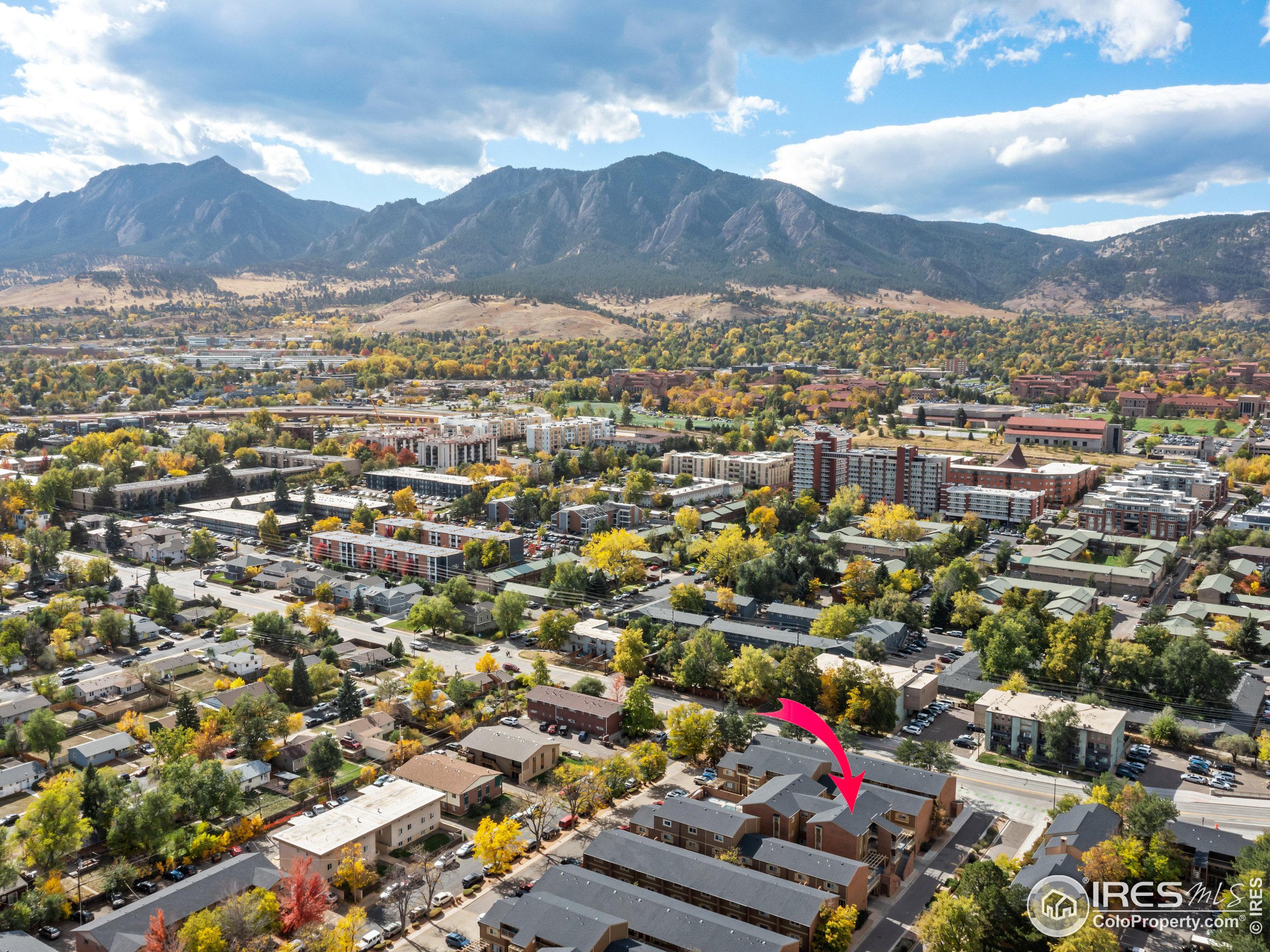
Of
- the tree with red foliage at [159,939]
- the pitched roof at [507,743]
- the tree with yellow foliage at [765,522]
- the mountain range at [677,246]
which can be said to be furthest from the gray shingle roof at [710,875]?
the mountain range at [677,246]

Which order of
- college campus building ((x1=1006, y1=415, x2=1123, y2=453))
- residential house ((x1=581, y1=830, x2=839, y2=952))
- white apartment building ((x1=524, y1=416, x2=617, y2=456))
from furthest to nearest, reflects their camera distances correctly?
white apartment building ((x1=524, y1=416, x2=617, y2=456)), college campus building ((x1=1006, y1=415, x2=1123, y2=453)), residential house ((x1=581, y1=830, x2=839, y2=952))

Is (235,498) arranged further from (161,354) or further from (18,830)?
(161,354)

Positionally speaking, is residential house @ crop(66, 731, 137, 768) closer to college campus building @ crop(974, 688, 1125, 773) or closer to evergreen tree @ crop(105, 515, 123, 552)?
evergreen tree @ crop(105, 515, 123, 552)

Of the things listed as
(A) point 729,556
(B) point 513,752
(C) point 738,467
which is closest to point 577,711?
(B) point 513,752

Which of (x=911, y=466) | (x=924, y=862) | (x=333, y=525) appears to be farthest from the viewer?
(x=911, y=466)

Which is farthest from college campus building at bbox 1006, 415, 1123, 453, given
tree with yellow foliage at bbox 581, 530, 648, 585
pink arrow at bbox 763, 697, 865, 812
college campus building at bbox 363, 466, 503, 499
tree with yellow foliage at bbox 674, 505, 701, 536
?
pink arrow at bbox 763, 697, 865, 812

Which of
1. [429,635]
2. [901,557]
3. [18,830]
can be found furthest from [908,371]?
[18,830]

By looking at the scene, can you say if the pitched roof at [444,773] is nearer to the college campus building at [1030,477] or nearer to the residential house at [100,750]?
the residential house at [100,750]
